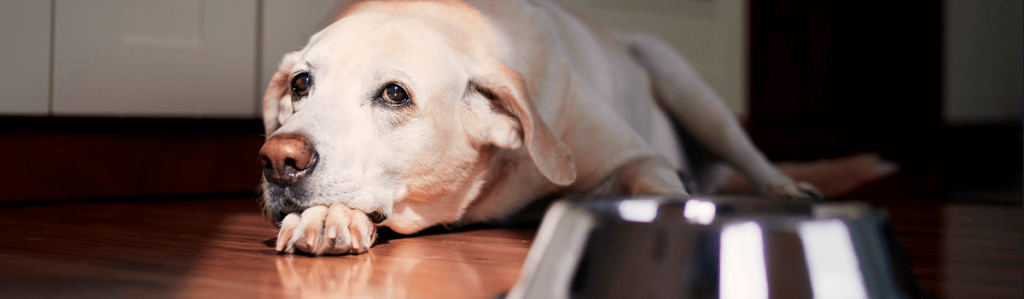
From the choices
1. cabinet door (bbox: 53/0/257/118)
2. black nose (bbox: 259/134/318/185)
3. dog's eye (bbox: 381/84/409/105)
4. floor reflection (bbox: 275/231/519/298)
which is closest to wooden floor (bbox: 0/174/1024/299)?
floor reflection (bbox: 275/231/519/298)

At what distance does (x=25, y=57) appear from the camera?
5.90 ft

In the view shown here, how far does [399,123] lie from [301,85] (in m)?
0.20

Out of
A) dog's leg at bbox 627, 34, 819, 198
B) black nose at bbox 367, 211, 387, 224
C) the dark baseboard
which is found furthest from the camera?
dog's leg at bbox 627, 34, 819, 198

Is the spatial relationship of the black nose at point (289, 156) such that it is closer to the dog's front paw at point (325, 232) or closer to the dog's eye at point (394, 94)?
the dog's front paw at point (325, 232)

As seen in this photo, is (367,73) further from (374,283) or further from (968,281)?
(968,281)

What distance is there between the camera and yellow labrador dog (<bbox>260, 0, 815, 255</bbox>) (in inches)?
45.5

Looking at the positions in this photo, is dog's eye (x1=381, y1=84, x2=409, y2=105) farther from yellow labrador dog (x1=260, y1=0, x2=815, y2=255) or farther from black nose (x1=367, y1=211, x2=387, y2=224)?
black nose (x1=367, y1=211, x2=387, y2=224)

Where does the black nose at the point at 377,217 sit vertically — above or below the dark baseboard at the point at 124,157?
above

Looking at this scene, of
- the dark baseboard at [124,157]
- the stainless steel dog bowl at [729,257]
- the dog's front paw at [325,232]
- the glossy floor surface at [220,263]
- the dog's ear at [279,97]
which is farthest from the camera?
the dark baseboard at [124,157]

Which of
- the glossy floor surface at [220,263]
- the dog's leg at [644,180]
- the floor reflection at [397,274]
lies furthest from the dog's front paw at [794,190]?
the floor reflection at [397,274]

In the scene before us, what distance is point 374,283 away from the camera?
0.92 meters

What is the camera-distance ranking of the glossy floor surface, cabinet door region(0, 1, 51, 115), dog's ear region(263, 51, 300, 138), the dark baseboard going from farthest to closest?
the dark baseboard < cabinet door region(0, 1, 51, 115) < dog's ear region(263, 51, 300, 138) < the glossy floor surface

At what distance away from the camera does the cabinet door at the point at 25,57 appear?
1.76 metres

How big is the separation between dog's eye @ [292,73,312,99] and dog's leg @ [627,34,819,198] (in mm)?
1130
